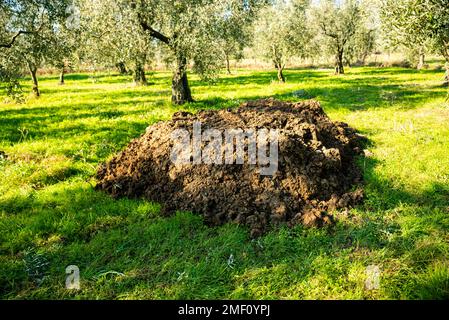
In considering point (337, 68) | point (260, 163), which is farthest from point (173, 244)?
point (337, 68)

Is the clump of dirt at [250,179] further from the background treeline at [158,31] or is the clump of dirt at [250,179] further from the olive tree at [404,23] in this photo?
the olive tree at [404,23]

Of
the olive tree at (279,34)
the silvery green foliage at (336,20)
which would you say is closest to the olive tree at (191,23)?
the olive tree at (279,34)

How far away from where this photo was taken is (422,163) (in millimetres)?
10094

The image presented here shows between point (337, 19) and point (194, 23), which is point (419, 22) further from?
point (337, 19)

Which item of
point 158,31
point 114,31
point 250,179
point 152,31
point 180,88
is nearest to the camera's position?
point 250,179

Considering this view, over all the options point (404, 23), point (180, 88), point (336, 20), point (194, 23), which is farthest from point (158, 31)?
point (336, 20)

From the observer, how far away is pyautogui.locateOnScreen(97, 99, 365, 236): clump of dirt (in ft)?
24.5

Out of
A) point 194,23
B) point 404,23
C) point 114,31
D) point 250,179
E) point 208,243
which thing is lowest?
point 208,243

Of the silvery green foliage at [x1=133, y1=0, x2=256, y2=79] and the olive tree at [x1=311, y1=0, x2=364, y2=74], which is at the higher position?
the olive tree at [x1=311, y1=0, x2=364, y2=74]

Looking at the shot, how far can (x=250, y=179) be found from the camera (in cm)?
805

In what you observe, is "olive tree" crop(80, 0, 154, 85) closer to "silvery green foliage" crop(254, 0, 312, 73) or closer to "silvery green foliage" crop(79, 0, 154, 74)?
"silvery green foliage" crop(79, 0, 154, 74)

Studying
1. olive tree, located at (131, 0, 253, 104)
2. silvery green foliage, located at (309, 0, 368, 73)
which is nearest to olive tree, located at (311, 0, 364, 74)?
silvery green foliage, located at (309, 0, 368, 73)

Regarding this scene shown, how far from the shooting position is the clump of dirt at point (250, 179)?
7.46 meters

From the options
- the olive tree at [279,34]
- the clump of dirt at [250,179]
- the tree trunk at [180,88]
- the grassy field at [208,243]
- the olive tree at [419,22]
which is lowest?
the grassy field at [208,243]
